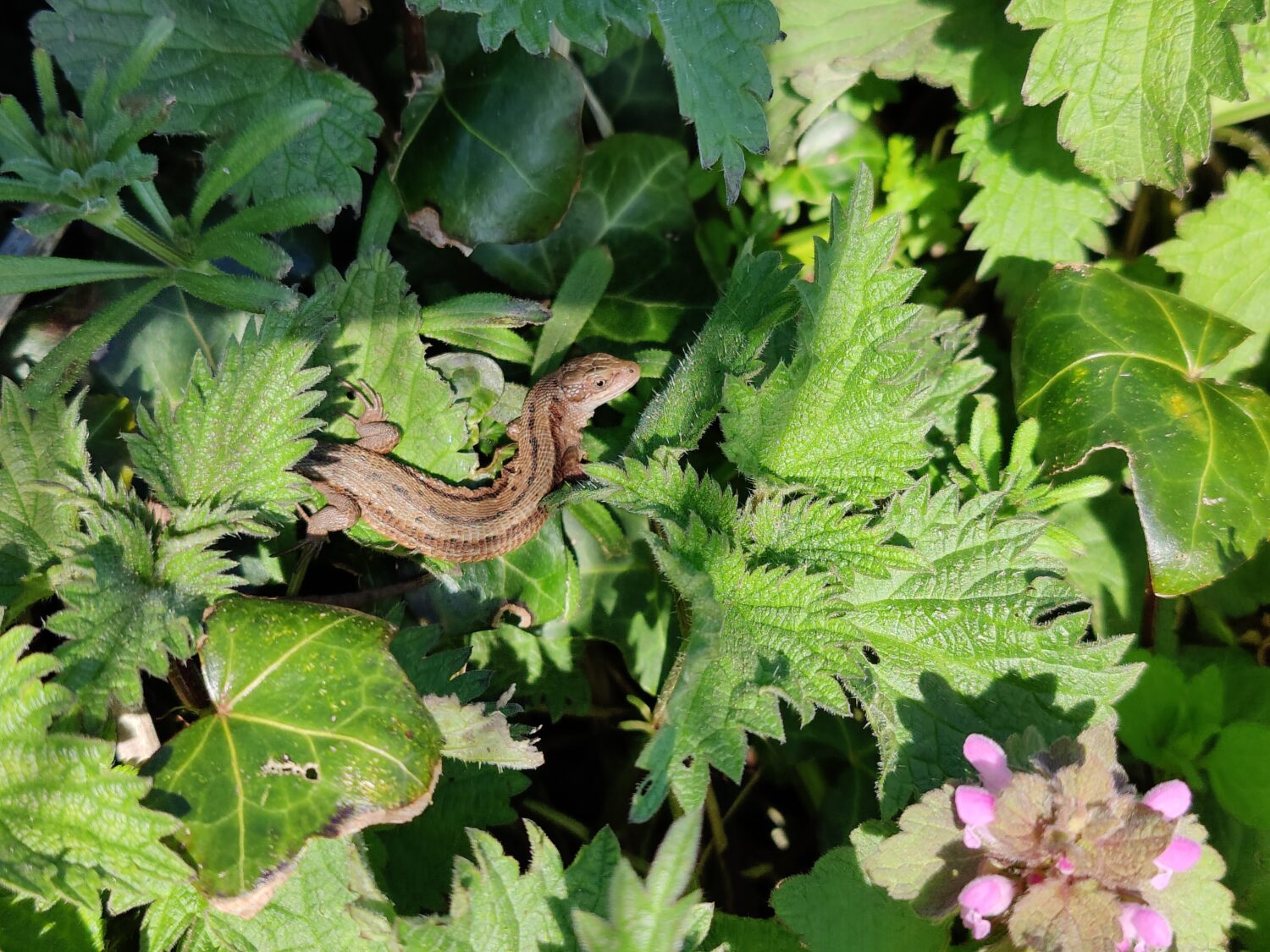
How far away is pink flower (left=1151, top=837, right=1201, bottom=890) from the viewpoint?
1.97 m

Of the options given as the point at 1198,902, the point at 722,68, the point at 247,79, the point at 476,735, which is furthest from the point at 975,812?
the point at 247,79

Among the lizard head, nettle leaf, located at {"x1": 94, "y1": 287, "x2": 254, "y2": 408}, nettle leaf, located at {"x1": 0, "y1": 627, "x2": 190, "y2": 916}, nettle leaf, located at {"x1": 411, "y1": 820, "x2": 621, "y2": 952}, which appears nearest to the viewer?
nettle leaf, located at {"x1": 0, "y1": 627, "x2": 190, "y2": 916}

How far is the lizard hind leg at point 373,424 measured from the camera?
111 inches

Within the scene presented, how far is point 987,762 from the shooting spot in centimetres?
214

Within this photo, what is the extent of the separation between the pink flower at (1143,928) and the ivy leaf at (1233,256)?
1.94 meters

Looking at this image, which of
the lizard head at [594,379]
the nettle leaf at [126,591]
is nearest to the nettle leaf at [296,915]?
the nettle leaf at [126,591]

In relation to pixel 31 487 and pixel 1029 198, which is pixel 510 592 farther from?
pixel 1029 198

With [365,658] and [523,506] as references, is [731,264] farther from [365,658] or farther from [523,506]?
[365,658]

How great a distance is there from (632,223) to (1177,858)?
244 cm

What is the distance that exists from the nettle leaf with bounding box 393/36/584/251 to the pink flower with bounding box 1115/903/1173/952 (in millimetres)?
2477

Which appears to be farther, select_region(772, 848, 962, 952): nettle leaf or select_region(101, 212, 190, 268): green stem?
select_region(101, 212, 190, 268): green stem

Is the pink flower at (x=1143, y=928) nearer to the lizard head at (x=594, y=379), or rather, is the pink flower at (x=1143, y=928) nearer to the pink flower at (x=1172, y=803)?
the pink flower at (x=1172, y=803)

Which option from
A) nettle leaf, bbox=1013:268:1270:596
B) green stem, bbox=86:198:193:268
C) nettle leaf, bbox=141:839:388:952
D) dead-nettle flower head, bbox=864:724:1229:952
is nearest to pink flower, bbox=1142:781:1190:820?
dead-nettle flower head, bbox=864:724:1229:952

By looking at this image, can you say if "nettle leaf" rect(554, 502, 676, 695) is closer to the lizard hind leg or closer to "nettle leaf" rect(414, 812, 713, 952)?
the lizard hind leg
